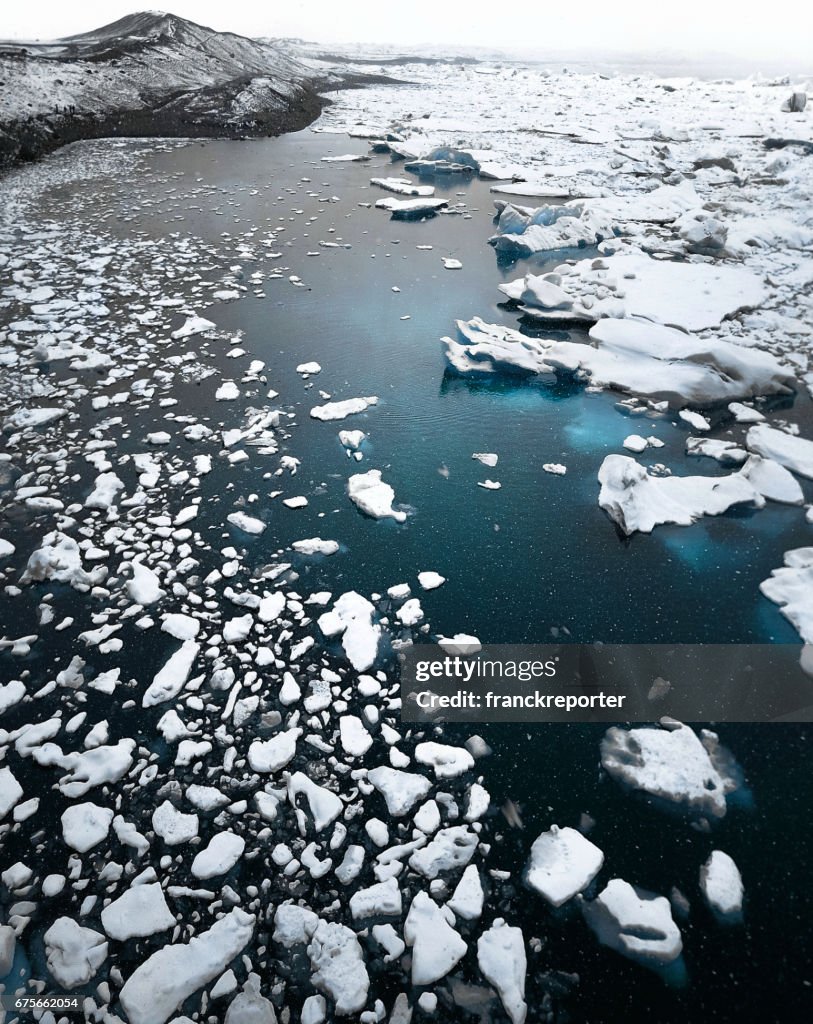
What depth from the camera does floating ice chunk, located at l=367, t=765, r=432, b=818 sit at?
1.61 metres

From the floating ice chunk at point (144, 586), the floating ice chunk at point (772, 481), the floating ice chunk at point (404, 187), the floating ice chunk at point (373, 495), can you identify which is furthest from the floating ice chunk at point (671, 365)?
the floating ice chunk at point (404, 187)

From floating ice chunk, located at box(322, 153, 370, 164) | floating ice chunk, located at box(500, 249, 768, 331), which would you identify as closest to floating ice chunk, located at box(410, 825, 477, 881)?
floating ice chunk, located at box(500, 249, 768, 331)

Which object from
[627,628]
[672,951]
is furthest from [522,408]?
[672,951]

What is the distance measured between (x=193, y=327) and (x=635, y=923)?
155 inches

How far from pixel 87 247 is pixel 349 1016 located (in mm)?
5935

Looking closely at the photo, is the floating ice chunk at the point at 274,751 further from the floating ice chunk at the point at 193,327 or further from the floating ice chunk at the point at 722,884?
the floating ice chunk at the point at 193,327

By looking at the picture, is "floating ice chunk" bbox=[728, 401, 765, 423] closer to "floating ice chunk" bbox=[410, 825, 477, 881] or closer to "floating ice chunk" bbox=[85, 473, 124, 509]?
"floating ice chunk" bbox=[410, 825, 477, 881]

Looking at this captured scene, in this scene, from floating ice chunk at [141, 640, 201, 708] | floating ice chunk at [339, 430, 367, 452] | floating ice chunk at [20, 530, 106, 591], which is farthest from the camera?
floating ice chunk at [339, 430, 367, 452]

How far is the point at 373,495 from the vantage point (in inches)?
103

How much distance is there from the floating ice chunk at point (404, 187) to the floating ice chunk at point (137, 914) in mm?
7541

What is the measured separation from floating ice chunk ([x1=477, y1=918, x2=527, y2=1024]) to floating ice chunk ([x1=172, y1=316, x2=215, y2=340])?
368 centimetres

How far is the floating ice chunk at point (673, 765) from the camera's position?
5.42ft

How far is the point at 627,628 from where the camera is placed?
2.11 metres

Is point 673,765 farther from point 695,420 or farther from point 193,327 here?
point 193,327
